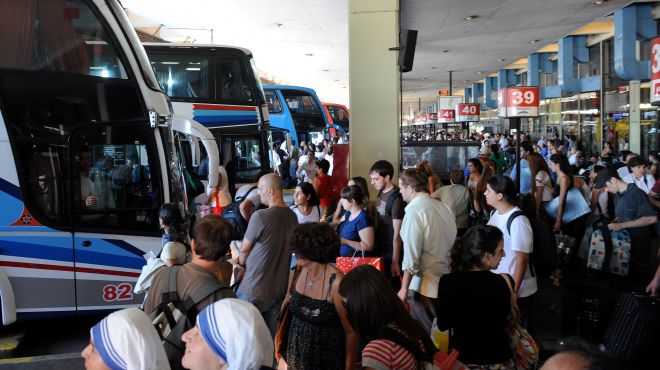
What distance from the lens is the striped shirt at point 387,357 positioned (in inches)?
107

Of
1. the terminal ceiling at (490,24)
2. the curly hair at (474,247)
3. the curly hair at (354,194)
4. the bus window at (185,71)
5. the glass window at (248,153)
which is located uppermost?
A: the terminal ceiling at (490,24)

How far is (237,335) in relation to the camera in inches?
86.4

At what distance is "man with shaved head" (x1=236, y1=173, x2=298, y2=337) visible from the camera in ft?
15.4

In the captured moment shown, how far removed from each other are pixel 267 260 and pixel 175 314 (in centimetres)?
156

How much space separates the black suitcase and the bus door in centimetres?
471

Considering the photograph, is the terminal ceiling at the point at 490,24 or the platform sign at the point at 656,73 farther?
the terminal ceiling at the point at 490,24

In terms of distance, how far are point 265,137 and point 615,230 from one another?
868 cm

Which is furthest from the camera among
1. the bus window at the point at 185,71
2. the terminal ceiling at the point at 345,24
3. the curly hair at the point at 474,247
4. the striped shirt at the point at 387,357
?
the terminal ceiling at the point at 345,24

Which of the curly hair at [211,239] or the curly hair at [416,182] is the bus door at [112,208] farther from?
the curly hair at [211,239]

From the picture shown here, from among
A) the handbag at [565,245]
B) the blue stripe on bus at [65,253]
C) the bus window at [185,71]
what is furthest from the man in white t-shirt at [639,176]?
the bus window at [185,71]

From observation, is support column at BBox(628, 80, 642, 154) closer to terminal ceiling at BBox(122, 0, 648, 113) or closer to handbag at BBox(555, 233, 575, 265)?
terminal ceiling at BBox(122, 0, 648, 113)

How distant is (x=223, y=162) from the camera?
13.8 meters

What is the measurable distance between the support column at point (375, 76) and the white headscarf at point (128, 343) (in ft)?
21.7

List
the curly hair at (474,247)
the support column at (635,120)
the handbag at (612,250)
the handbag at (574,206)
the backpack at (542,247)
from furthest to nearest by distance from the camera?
the support column at (635,120)
the handbag at (574,206)
the handbag at (612,250)
the backpack at (542,247)
the curly hair at (474,247)
